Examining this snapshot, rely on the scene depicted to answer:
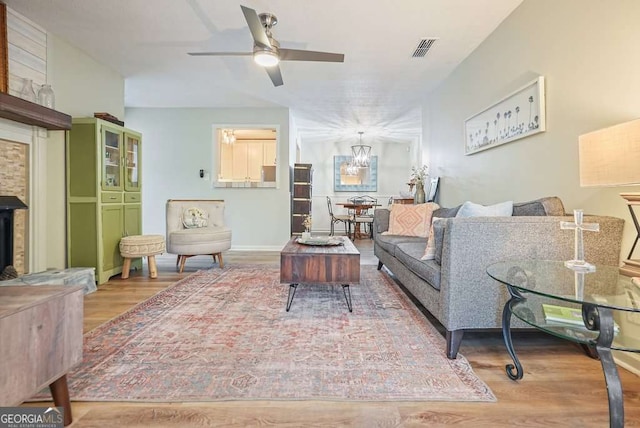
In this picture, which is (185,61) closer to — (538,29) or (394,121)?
(538,29)

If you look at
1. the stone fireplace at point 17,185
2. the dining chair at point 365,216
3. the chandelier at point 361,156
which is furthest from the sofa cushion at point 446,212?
the chandelier at point 361,156

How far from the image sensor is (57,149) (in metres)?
3.34

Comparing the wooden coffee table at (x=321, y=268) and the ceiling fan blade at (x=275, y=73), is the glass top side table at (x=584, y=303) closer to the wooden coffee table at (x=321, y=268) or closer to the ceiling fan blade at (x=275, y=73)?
the wooden coffee table at (x=321, y=268)

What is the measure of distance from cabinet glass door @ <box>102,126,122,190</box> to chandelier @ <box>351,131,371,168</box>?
5518mm

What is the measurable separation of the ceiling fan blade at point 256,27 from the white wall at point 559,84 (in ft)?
6.89

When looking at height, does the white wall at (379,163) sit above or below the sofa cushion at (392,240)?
above

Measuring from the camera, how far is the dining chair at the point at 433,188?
187 inches

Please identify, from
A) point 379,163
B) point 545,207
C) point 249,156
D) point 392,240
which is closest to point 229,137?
point 249,156

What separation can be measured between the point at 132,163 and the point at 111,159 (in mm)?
409

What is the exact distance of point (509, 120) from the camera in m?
2.88

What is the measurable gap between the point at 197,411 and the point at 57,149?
3.34 m

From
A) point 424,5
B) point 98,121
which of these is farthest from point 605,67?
point 98,121

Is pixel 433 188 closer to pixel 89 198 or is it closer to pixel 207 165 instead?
pixel 207 165

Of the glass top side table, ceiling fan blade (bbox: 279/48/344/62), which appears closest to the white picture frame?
the glass top side table
